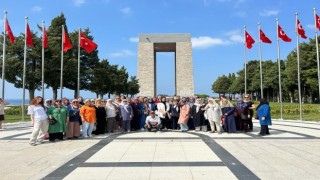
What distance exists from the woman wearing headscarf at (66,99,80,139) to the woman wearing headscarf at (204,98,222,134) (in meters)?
5.28

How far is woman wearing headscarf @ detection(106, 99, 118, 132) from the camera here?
14281 mm

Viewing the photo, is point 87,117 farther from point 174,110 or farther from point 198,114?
point 198,114

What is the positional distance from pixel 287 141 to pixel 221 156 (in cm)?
404

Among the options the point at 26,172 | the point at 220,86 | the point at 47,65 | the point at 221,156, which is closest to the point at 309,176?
the point at 221,156

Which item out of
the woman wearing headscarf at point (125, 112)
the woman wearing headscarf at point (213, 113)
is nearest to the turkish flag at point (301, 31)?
the woman wearing headscarf at point (213, 113)

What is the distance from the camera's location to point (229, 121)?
46.8 feet

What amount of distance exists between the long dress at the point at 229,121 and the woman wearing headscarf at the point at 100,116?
5.03 meters

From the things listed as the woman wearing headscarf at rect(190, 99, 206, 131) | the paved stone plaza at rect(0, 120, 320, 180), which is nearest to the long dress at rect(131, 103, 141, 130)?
the woman wearing headscarf at rect(190, 99, 206, 131)

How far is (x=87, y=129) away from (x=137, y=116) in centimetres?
319

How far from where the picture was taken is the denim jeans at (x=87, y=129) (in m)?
12.8

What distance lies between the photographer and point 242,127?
577 inches

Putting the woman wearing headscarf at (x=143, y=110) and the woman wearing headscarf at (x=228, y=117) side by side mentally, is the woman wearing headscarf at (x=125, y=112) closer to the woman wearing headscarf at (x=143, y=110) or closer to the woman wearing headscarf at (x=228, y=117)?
the woman wearing headscarf at (x=143, y=110)

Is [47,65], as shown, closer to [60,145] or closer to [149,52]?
[149,52]

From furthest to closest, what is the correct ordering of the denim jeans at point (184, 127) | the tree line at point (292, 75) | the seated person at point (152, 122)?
the tree line at point (292, 75) → the denim jeans at point (184, 127) → the seated person at point (152, 122)
